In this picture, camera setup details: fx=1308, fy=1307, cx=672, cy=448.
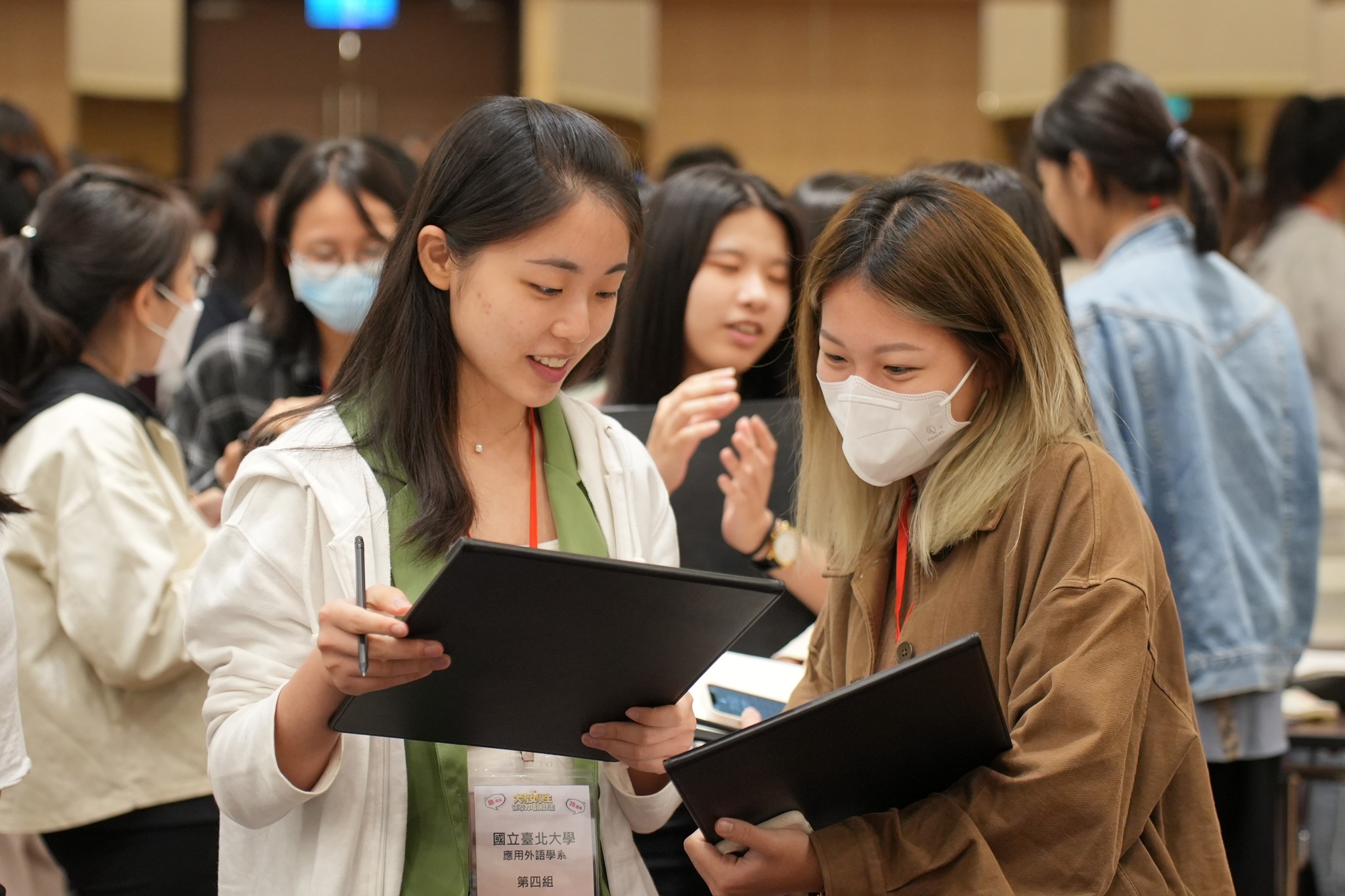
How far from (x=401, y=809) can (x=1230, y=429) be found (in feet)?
5.77

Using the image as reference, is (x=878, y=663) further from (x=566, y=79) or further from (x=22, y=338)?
(x=566, y=79)

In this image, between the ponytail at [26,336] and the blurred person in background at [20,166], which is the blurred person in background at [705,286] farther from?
the blurred person in background at [20,166]

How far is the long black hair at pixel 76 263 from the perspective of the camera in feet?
7.41

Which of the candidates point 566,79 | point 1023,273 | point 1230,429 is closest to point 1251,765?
point 1230,429

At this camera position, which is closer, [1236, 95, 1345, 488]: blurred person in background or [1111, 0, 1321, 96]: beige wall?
[1236, 95, 1345, 488]: blurred person in background

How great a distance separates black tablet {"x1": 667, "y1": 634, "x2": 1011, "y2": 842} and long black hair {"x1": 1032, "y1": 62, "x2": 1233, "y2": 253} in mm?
1617

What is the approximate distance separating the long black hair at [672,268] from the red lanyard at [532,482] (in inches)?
38.4

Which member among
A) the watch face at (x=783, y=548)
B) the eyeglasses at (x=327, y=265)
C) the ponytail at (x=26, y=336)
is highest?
the eyeglasses at (x=327, y=265)

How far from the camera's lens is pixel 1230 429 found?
2.48 metres

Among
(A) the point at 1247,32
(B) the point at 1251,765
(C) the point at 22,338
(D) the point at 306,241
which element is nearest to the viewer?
(C) the point at 22,338

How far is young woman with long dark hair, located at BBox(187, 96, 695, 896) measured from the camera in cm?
143

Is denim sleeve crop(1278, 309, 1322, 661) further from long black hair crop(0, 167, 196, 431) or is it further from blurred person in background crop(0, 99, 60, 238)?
blurred person in background crop(0, 99, 60, 238)

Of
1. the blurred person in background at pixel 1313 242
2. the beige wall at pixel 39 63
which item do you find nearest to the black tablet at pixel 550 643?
the blurred person in background at pixel 1313 242

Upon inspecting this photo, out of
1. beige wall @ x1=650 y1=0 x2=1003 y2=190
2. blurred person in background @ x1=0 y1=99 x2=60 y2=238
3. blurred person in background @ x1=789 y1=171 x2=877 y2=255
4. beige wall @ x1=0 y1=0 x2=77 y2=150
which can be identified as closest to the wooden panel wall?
beige wall @ x1=0 y1=0 x2=77 y2=150
